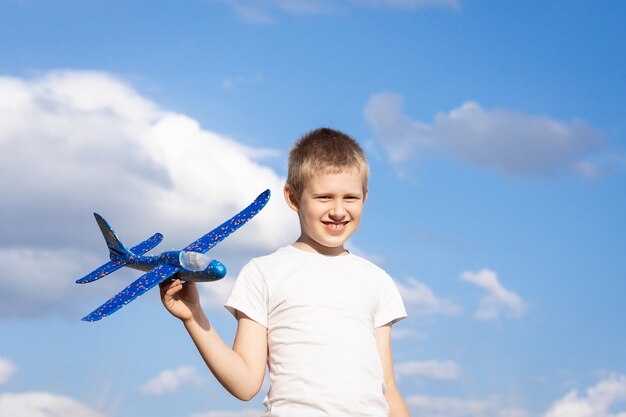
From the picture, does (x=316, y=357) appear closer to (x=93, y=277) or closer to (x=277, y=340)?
(x=277, y=340)

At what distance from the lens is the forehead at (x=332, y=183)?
548 cm

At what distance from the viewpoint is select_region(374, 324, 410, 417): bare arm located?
5777mm

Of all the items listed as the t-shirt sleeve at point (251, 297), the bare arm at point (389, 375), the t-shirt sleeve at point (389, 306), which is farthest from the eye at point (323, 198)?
the bare arm at point (389, 375)

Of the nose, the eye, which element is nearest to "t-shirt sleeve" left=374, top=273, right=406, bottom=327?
the nose

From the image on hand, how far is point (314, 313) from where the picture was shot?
531cm

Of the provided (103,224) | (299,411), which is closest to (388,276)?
(299,411)

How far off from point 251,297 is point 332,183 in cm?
97

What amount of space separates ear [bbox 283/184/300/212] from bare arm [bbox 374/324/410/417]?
1.09 m

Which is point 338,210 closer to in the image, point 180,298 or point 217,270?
point 217,270

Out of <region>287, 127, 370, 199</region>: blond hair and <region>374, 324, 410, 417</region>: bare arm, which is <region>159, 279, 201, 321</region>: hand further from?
<region>374, 324, 410, 417</region>: bare arm

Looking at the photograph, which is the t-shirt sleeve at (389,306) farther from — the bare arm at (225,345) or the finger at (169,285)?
the finger at (169,285)

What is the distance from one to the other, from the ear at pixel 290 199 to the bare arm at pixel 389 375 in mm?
1091

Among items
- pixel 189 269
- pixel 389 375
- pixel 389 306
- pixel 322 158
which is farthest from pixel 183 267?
pixel 389 375

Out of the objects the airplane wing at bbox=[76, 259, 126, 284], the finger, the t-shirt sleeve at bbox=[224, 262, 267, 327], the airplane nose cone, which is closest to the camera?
the airplane nose cone
